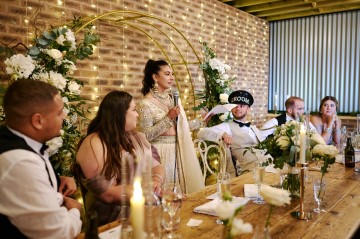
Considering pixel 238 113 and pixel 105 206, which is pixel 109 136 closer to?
pixel 105 206

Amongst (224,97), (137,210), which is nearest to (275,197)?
(137,210)

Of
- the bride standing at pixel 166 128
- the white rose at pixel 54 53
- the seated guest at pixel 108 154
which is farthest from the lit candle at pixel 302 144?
the white rose at pixel 54 53

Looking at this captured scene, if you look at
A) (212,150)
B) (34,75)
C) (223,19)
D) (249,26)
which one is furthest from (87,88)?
(249,26)

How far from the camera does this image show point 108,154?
2020 mm

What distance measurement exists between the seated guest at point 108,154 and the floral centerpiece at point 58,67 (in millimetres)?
630

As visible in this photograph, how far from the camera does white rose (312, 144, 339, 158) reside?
188 centimetres

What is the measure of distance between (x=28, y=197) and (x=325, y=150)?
1.46 m

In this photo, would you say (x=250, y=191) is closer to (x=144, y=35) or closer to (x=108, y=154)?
(x=108, y=154)

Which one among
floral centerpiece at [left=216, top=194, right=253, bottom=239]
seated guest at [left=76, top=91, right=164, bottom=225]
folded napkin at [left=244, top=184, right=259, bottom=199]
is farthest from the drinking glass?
floral centerpiece at [left=216, top=194, right=253, bottom=239]

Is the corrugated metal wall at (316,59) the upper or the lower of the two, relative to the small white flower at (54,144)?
upper

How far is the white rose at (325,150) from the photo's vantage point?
6.17ft

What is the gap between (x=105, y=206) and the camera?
1.97m

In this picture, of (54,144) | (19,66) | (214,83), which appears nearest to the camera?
(19,66)

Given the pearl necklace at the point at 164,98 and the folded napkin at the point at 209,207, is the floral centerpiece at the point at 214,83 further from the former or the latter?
the folded napkin at the point at 209,207
